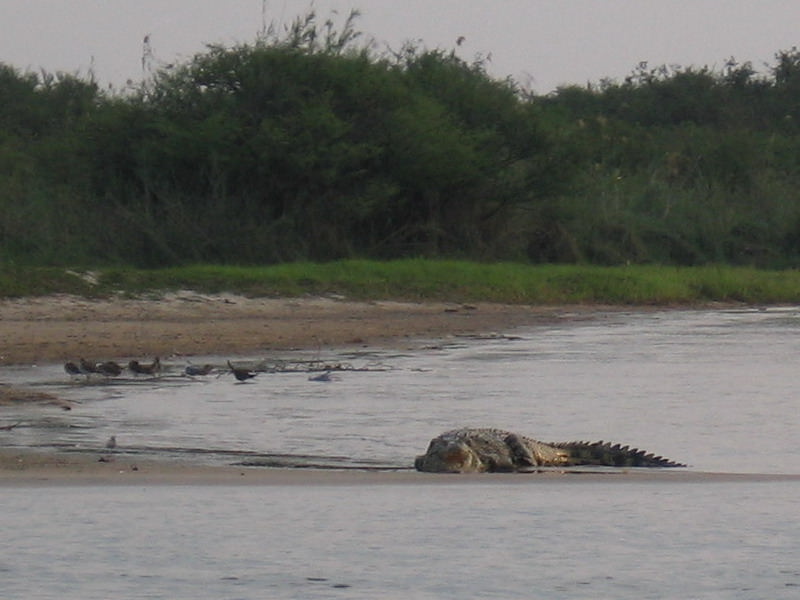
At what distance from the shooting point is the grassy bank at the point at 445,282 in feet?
57.8

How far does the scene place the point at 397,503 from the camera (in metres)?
6.91

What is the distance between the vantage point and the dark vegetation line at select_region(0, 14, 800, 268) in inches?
834

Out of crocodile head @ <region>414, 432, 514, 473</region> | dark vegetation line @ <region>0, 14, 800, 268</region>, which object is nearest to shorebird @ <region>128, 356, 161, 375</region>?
crocodile head @ <region>414, 432, 514, 473</region>

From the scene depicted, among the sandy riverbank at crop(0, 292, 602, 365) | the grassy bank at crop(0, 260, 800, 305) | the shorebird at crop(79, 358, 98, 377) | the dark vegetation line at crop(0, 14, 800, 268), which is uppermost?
the dark vegetation line at crop(0, 14, 800, 268)

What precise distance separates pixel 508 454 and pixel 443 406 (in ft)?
7.75

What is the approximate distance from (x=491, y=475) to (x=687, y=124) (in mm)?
34809

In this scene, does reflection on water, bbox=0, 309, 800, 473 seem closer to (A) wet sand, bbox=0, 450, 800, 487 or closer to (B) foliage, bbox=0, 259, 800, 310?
(A) wet sand, bbox=0, 450, 800, 487

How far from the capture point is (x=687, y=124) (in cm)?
4162

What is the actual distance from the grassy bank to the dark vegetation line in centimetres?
132

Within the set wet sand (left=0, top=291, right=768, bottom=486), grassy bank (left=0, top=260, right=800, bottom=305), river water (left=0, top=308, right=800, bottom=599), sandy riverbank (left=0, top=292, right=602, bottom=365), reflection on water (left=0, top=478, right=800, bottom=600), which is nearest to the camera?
reflection on water (left=0, top=478, right=800, bottom=600)

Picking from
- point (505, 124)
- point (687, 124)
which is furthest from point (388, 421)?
point (687, 124)

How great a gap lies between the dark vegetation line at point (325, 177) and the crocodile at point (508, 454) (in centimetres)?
1145

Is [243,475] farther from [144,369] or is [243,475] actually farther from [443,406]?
[144,369]

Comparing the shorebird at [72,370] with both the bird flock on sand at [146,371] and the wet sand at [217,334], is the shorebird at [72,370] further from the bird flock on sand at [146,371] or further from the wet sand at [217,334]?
the wet sand at [217,334]
